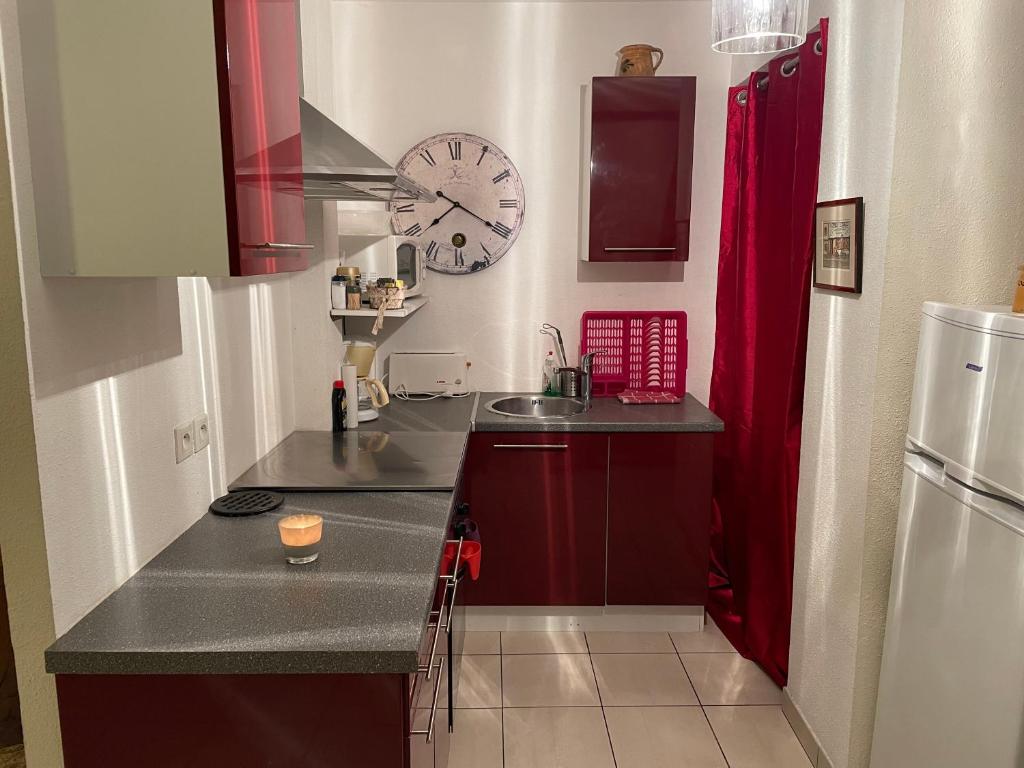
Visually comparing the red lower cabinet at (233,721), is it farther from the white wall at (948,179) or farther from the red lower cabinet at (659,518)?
the red lower cabinet at (659,518)

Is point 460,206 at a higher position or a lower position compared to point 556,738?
higher

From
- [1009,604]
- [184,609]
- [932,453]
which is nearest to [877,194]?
[932,453]

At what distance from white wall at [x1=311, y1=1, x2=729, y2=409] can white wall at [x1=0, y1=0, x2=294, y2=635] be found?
151 centimetres

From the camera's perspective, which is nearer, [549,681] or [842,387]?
[842,387]

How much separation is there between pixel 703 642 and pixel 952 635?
1604 millimetres

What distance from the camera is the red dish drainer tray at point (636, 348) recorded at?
3676 millimetres

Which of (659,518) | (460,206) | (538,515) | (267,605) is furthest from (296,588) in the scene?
(460,206)

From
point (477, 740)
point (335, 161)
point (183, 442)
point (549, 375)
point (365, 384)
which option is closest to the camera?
point (183, 442)

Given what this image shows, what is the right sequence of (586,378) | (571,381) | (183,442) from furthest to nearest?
(571,381) → (586,378) → (183,442)

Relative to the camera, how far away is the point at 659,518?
3.26 metres

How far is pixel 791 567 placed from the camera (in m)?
2.88

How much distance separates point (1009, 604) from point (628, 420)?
5.57 ft

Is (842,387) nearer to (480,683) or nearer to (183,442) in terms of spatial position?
(480,683)

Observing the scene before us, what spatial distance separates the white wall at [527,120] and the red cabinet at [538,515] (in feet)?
2.03
